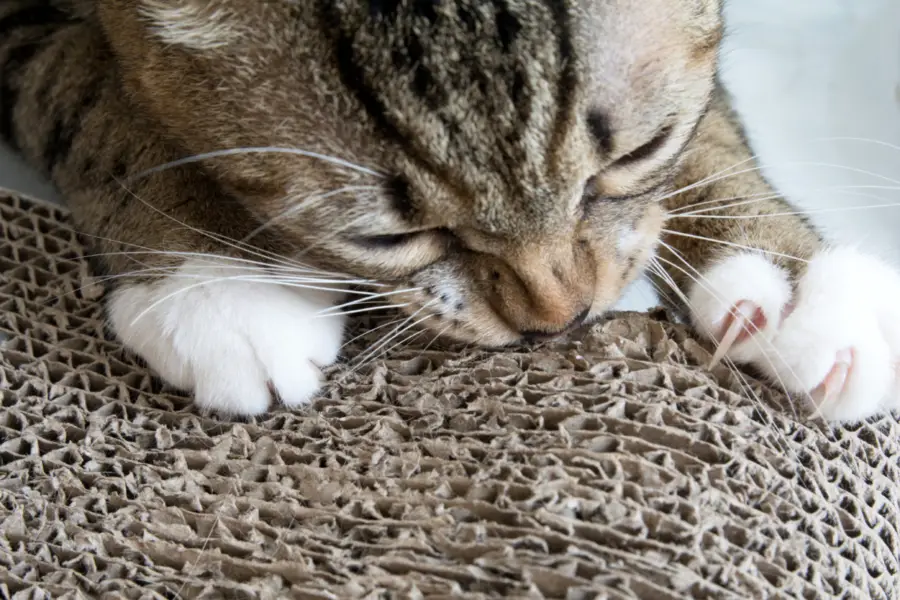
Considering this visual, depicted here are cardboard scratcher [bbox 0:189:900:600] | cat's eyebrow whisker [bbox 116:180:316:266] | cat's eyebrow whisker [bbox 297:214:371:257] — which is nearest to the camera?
cardboard scratcher [bbox 0:189:900:600]

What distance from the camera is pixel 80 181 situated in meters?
0.94

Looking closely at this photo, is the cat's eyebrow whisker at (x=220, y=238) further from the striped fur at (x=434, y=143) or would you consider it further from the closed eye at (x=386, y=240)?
the closed eye at (x=386, y=240)

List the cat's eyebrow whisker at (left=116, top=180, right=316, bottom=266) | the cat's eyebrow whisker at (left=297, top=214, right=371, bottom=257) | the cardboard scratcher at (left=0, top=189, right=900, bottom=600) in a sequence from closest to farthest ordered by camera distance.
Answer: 1. the cardboard scratcher at (left=0, top=189, right=900, bottom=600)
2. the cat's eyebrow whisker at (left=297, top=214, right=371, bottom=257)
3. the cat's eyebrow whisker at (left=116, top=180, right=316, bottom=266)

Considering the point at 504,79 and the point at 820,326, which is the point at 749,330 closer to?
the point at 820,326

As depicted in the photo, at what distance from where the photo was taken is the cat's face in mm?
600

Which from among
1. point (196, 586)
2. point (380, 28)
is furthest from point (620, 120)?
point (196, 586)

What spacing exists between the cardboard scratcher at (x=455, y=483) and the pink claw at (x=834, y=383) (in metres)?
0.02

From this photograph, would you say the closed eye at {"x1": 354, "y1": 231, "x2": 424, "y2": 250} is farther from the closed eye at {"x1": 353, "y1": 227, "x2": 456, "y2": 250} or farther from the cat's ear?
the cat's ear

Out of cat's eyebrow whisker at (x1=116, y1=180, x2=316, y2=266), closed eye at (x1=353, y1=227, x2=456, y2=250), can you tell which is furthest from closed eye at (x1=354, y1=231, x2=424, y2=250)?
cat's eyebrow whisker at (x1=116, y1=180, x2=316, y2=266)

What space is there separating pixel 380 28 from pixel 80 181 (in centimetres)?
54

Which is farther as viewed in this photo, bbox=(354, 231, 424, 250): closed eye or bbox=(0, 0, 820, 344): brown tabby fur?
bbox=(354, 231, 424, 250): closed eye

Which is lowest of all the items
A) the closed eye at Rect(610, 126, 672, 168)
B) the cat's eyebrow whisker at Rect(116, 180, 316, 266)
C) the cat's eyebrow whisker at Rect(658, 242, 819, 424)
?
the cat's eyebrow whisker at Rect(116, 180, 316, 266)

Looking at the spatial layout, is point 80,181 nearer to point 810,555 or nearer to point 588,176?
point 588,176

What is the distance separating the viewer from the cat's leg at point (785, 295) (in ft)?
2.34
